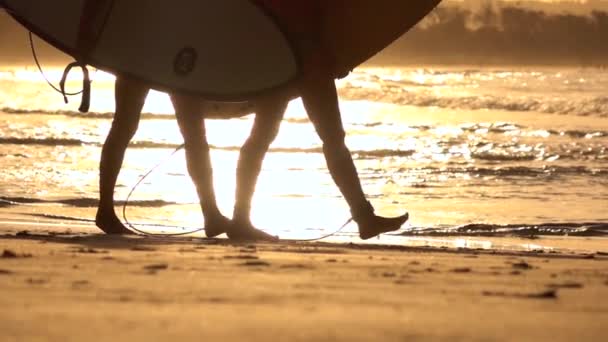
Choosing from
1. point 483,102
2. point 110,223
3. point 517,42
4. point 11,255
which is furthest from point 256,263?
point 517,42

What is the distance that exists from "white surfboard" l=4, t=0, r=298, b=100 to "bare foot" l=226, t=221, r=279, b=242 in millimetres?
576

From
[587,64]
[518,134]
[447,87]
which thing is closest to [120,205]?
[518,134]

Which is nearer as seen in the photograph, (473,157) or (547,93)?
(473,157)

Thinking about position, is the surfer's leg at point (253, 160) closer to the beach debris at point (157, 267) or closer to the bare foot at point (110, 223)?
the bare foot at point (110, 223)

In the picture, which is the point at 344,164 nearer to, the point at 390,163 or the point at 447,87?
the point at 390,163

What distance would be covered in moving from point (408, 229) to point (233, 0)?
8.12 feet

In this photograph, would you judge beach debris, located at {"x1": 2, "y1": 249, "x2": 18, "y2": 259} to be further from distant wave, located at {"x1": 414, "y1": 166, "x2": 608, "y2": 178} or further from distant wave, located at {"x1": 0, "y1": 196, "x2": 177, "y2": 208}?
distant wave, located at {"x1": 414, "y1": 166, "x2": 608, "y2": 178}

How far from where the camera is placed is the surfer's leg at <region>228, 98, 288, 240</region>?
568cm

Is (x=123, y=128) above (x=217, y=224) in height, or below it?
above

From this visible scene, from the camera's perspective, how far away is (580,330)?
2809 mm

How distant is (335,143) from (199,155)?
2.02 ft

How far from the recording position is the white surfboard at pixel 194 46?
5652 mm

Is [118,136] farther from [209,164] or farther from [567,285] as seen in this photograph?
[567,285]

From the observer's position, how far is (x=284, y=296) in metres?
3.21
